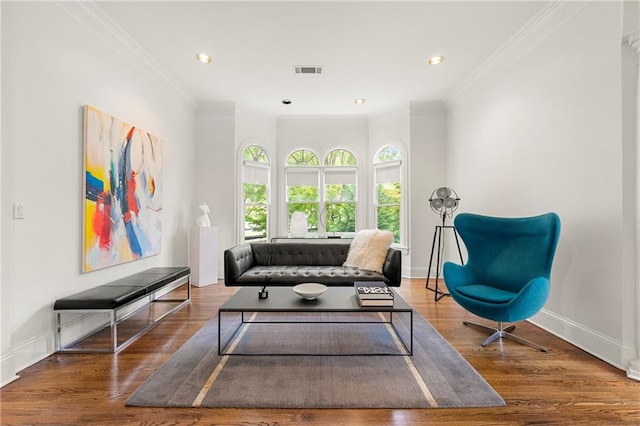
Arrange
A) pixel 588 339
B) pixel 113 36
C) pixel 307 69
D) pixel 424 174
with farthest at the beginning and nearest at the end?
pixel 424 174, pixel 307 69, pixel 113 36, pixel 588 339

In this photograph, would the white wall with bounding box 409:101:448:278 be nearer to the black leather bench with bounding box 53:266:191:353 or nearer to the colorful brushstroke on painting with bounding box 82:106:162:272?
the black leather bench with bounding box 53:266:191:353

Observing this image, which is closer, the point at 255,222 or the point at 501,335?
the point at 501,335

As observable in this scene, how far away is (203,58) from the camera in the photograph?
3.54 m

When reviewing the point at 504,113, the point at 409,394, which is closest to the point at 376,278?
the point at 409,394

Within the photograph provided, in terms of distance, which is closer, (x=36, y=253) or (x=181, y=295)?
(x=36, y=253)

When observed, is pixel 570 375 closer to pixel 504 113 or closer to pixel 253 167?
pixel 504 113

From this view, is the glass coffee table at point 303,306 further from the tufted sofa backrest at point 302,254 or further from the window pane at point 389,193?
the window pane at point 389,193

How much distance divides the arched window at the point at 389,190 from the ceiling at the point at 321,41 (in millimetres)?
1236

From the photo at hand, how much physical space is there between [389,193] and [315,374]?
13.3 feet

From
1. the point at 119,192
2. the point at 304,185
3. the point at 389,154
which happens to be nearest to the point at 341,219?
the point at 304,185

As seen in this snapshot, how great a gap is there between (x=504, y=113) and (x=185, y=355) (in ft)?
13.6

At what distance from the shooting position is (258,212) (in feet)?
18.3

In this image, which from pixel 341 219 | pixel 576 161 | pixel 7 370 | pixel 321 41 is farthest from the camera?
pixel 341 219

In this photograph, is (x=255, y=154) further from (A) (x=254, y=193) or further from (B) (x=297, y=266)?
(B) (x=297, y=266)
